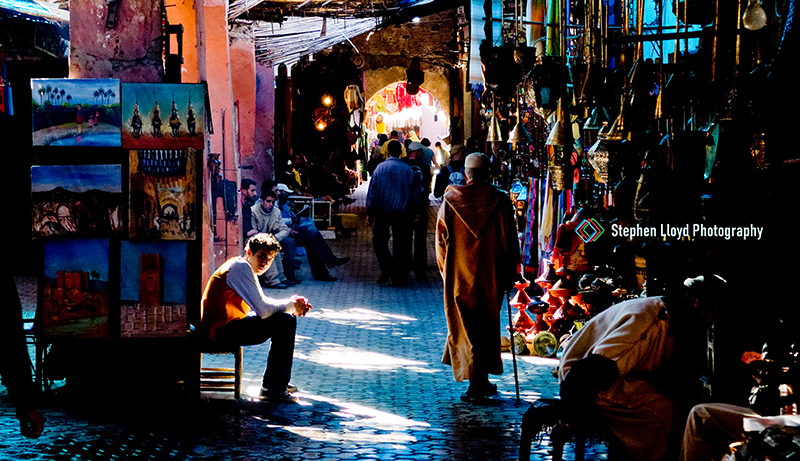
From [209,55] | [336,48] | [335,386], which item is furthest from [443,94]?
→ [335,386]

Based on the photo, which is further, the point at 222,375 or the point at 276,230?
the point at 276,230

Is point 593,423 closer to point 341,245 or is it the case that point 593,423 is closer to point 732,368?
point 732,368

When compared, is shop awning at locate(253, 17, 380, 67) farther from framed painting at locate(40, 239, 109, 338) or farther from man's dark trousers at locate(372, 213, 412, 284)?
framed painting at locate(40, 239, 109, 338)

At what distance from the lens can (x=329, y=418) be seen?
6.39m

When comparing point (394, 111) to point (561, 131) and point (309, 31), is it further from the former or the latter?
point (561, 131)

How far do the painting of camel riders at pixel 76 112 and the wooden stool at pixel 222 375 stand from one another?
5.07 feet

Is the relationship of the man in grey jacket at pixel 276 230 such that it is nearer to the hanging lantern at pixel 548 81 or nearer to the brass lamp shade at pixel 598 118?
the hanging lantern at pixel 548 81

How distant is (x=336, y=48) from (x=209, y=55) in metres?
12.0

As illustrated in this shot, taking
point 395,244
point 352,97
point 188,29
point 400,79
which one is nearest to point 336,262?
point 395,244

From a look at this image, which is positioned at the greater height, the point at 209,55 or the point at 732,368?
the point at 209,55

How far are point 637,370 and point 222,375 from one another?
3419 mm

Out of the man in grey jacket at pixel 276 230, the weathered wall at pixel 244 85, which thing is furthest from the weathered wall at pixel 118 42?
the weathered wall at pixel 244 85

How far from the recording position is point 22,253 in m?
14.6

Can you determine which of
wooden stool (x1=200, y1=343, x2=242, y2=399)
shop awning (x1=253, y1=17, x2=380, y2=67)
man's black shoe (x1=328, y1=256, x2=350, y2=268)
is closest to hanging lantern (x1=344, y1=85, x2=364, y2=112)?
shop awning (x1=253, y1=17, x2=380, y2=67)
